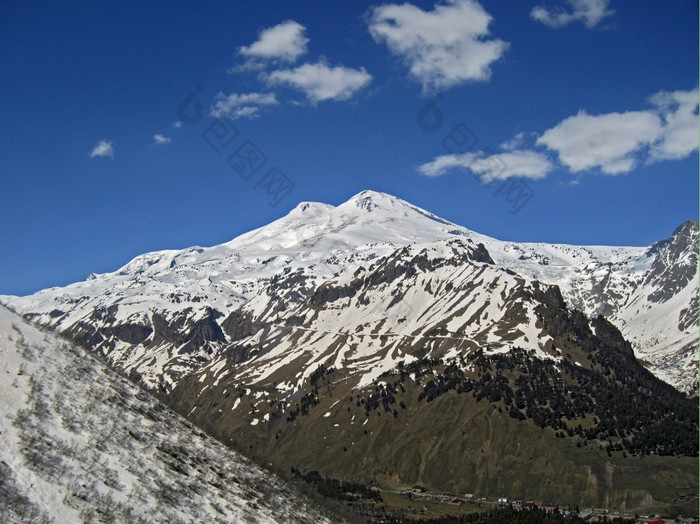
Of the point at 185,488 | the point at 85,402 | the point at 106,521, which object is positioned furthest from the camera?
the point at 85,402

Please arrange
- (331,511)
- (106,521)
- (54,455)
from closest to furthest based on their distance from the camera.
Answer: (106,521) < (54,455) < (331,511)

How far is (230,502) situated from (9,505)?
29271mm

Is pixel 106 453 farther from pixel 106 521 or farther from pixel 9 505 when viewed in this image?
pixel 9 505

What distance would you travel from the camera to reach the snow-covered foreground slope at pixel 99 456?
46969 millimetres

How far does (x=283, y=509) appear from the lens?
7912 cm

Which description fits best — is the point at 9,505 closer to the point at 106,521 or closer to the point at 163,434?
the point at 106,521

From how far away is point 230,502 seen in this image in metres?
67.4

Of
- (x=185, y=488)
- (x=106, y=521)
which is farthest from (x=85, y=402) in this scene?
(x=106, y=521)

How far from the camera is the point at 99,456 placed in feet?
187

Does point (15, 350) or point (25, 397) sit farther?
point (15, 350)

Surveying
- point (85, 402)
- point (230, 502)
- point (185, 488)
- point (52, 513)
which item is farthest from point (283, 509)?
point (52, 513)

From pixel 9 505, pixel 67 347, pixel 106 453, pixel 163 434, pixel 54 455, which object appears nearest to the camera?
pixel 9 505

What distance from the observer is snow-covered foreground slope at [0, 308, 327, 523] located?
46969 mm

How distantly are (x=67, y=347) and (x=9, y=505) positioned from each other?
45.1 metres
